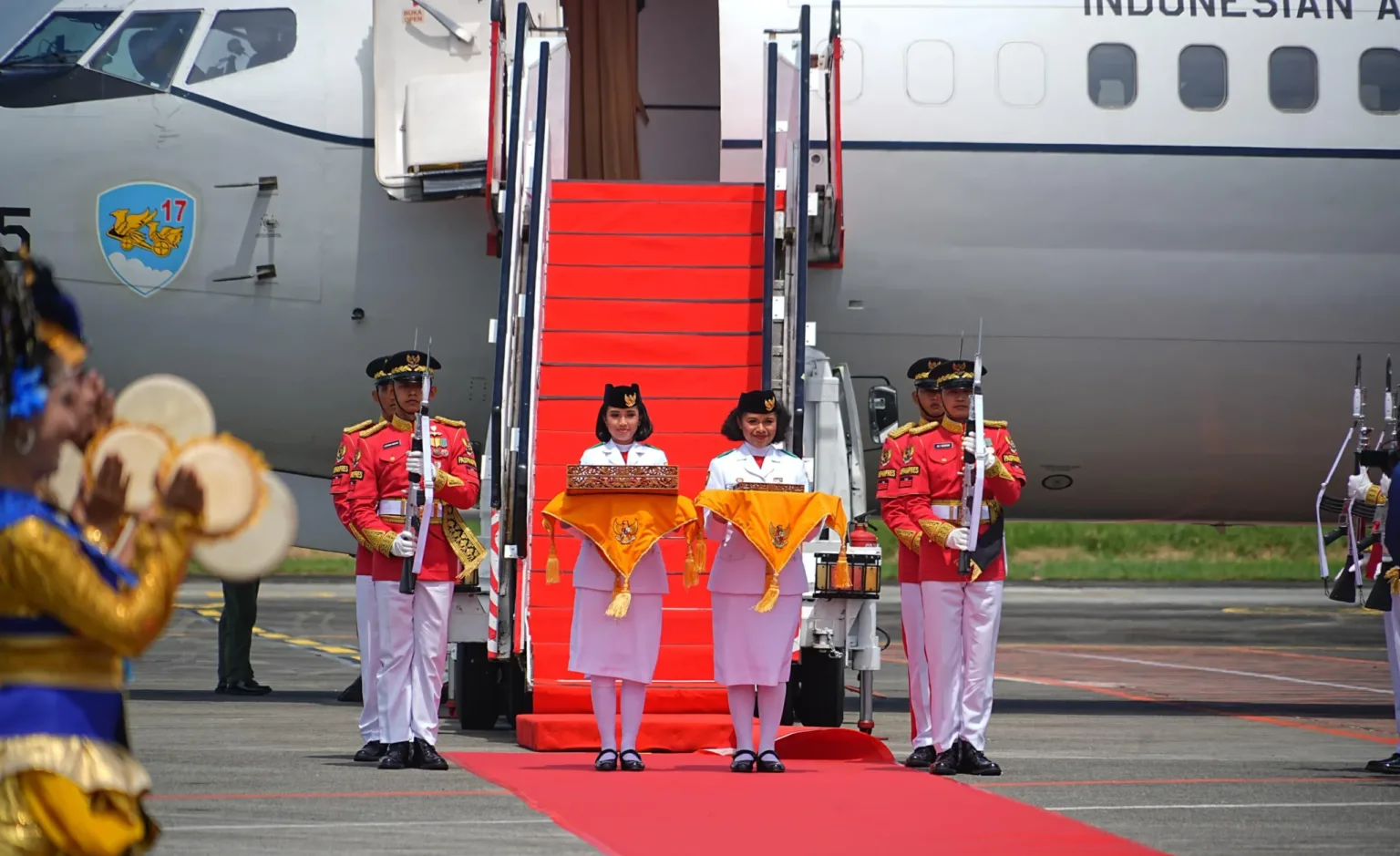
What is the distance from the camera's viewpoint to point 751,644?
872 cm

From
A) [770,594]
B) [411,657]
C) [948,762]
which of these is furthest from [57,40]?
[948,762]

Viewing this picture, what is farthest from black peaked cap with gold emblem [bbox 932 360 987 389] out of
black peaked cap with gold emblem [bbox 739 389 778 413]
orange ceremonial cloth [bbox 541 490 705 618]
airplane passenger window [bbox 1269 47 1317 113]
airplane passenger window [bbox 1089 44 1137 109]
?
airplane passenger window [bbox 1269 47 1317 113]

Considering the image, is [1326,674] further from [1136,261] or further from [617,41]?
[617,41]

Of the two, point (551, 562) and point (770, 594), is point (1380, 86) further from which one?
point (551, 562)

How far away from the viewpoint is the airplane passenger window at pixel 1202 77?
12.1m

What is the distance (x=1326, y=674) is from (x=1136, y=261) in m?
7.38

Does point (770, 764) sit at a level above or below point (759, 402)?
below

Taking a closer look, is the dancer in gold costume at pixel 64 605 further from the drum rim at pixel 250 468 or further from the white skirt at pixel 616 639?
the white skirt at pixel 616 639

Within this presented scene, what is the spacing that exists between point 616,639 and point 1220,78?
5998 mm

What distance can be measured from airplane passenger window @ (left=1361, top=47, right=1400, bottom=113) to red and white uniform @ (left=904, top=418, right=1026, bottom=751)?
184 inches

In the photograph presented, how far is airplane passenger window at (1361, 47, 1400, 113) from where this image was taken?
484 inches

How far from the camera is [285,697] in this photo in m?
13.7

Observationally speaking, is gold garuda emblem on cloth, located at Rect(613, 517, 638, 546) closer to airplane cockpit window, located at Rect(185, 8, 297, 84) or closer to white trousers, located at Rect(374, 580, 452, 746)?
white trousers, located at Rect(374, 580, 452, 746)

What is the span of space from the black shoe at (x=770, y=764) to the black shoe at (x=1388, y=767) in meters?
3.01
